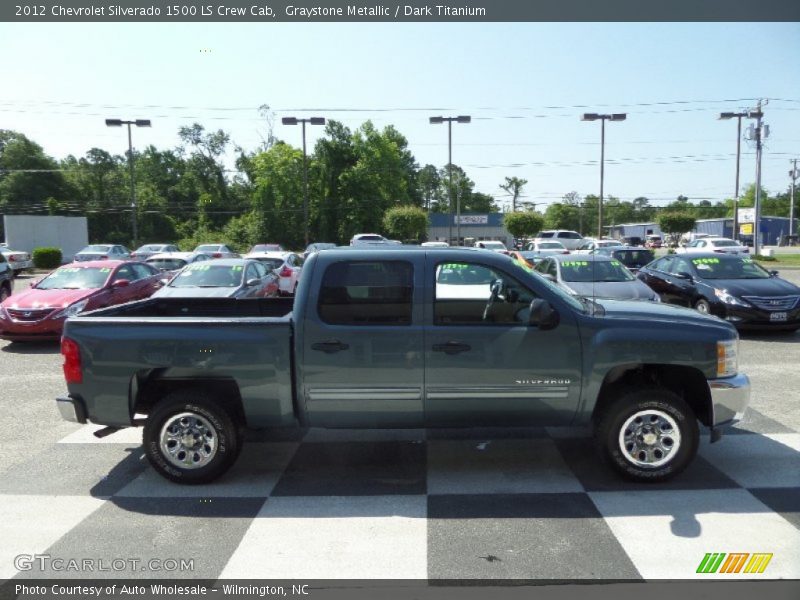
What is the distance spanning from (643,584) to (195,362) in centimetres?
343

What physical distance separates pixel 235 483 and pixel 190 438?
0.52m

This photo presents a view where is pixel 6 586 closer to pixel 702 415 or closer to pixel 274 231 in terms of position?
pixel 702 415

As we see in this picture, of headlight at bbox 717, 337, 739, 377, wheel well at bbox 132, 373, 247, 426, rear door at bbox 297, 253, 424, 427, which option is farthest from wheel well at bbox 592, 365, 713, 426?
wheel well at bbox 132, 373, 247, 426

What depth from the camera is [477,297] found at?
5.15 m

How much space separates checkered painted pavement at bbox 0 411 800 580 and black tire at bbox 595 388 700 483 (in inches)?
5.9

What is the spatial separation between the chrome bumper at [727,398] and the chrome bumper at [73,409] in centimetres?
494

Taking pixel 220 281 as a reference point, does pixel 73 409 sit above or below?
below

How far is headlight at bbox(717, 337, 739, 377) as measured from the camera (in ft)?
16.1

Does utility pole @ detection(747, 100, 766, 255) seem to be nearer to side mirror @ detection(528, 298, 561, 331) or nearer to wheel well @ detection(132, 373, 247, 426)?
side mirror @ detection(528, 298, 561, 331)

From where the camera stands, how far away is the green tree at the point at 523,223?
170 ft

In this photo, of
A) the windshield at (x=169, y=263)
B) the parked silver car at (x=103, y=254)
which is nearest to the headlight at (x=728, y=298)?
the windshield at (x=169, y=263)

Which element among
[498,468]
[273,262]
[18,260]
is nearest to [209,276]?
[273,262]

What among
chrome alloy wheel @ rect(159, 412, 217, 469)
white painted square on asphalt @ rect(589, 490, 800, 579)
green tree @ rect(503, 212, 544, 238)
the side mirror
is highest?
green tree @ rect(503, 212, 544, 238)

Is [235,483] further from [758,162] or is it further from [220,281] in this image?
[758,162]
